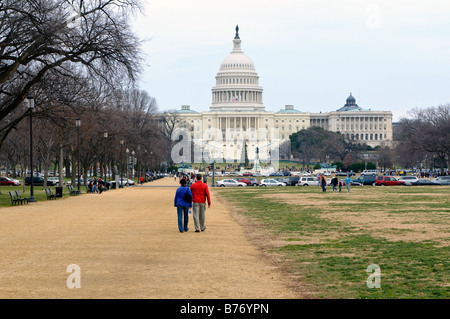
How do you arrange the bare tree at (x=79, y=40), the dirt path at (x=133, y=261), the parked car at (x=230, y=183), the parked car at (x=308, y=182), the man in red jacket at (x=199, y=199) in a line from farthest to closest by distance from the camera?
the parked car at (x=230, y=183) < the parked car at (x=308, y=182) < the bare tree at (x=79, y=40) < the man in red jacket at (x=199, y=199) < the dirt path at (x=133, y=261)

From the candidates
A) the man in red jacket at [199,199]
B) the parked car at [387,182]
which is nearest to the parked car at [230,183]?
the parked car at [387,182]

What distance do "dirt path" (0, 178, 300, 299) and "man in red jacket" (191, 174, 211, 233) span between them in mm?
420

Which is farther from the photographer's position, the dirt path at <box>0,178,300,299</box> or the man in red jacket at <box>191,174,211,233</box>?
the man in red jacket at <box>191,174,211,233</box>

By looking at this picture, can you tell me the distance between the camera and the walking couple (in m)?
22.9

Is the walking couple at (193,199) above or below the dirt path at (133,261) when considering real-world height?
above

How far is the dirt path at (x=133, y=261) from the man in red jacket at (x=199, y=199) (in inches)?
16.5

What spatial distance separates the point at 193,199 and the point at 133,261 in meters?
7.24

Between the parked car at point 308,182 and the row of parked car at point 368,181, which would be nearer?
the row of parked car at point 368,181

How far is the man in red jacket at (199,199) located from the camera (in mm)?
23203

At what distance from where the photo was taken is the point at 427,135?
104m

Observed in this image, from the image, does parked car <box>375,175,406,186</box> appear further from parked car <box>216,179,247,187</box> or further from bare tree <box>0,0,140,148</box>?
bare tree <box>0,0,140,148</box>

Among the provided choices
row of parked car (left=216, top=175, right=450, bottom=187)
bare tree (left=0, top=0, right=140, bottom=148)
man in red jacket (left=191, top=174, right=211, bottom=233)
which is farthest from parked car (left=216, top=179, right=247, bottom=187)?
man in red jacket (left=191, top=174, right=211, bottom=233)

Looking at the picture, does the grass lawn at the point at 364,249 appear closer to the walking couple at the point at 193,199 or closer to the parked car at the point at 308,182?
the walking couple at the point at 193,199

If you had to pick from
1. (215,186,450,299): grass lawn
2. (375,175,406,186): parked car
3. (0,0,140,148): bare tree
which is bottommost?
(215,186,450,299): grass lawn
